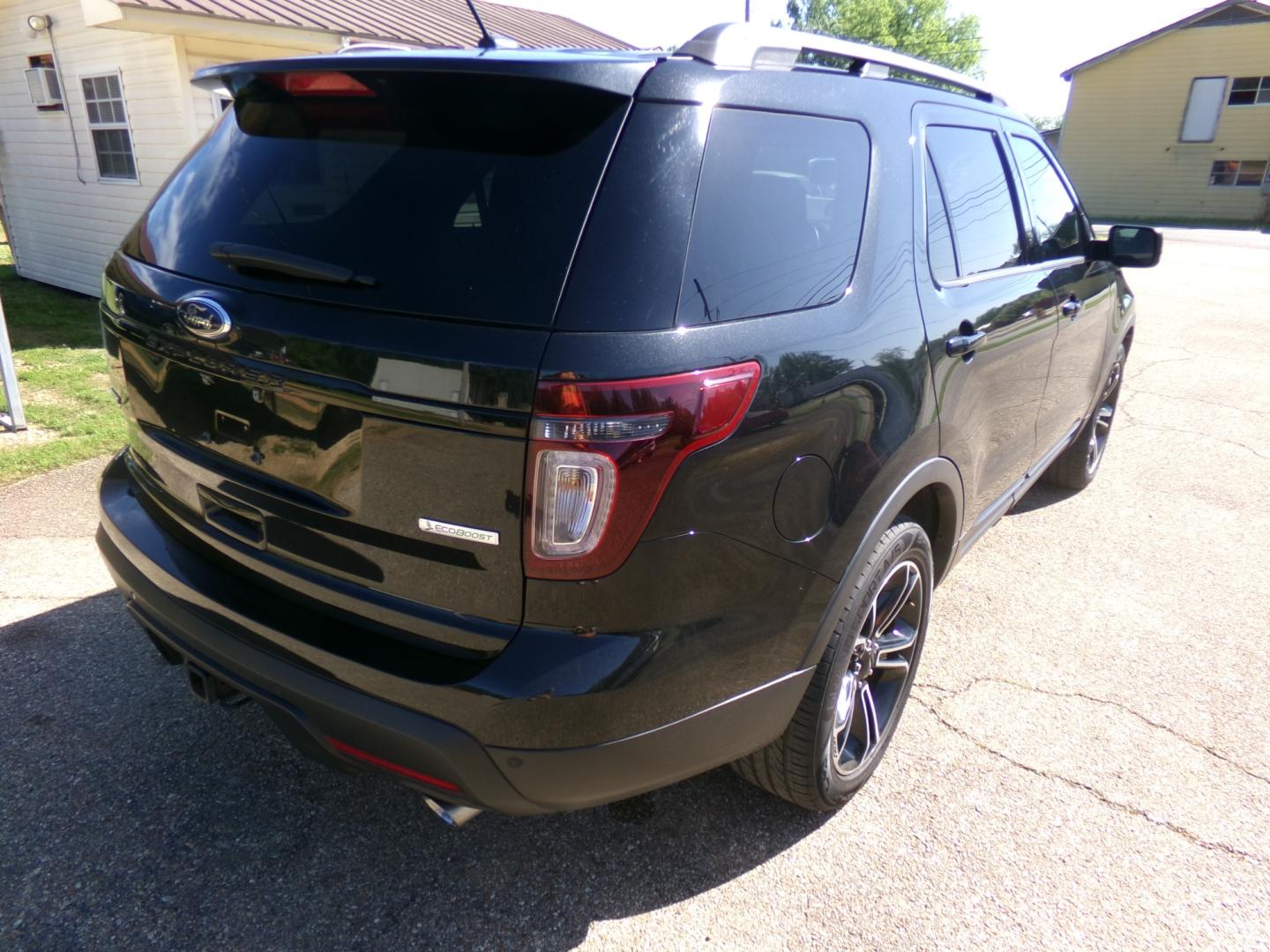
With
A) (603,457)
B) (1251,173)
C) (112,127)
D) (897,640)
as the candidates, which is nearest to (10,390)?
(603,457)

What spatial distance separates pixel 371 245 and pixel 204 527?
2.84ft

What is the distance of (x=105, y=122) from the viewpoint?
9602 millimetres

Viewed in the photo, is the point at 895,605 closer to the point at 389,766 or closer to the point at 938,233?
the point at 938,233

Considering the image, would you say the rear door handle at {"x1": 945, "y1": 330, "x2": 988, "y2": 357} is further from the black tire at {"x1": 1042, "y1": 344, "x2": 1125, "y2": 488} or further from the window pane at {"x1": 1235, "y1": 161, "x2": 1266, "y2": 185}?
the window pane at {"x1": 1235, "y1": 161, "x2": 1266, "y2": 185}

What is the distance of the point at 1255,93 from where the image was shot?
27734 mm

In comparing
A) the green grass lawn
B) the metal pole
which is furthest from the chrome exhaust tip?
the metal pole

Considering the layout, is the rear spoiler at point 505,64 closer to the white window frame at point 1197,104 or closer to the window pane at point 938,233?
the window pane at point 938,233

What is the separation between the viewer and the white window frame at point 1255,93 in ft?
89.9

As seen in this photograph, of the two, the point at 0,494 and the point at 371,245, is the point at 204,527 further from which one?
the point at 0,494

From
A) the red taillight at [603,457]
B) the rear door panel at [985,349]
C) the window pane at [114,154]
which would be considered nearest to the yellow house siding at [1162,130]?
the window pane at [114,154]

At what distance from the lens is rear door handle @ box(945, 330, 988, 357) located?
245cm

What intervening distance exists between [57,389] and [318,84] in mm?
5673

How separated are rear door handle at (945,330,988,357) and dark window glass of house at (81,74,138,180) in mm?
9599

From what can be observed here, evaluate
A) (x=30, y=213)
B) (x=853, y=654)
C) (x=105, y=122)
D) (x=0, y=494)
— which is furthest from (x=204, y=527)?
(x=30, y=213)
